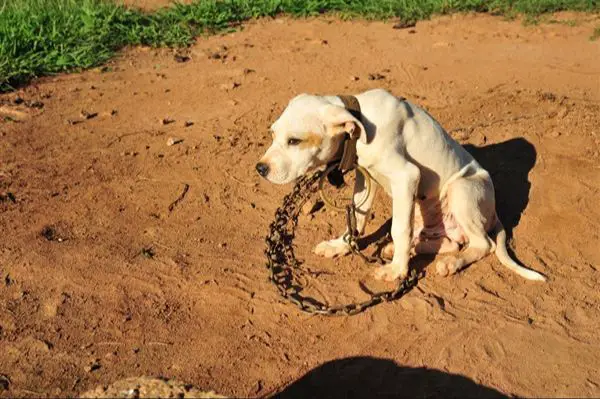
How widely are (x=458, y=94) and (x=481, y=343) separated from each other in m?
3.81

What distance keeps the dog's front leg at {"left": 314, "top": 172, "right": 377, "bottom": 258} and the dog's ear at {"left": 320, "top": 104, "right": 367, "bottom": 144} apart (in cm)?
90

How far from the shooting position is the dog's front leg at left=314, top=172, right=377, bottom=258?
564cm

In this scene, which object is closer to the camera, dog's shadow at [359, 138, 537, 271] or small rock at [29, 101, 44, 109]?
dog's shadow at [359, 138, 537, 271]

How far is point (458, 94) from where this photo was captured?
7.93 metres

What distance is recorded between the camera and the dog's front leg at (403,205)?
504cm

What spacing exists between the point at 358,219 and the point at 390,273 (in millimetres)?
595

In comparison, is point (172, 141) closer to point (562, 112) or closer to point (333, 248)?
point (333, 248)

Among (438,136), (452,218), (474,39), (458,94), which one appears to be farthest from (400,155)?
(474,39)

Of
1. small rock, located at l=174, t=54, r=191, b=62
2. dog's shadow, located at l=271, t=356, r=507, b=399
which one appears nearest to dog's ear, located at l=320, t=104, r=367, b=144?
dog's shadow, located at l=271, t=356, r=507, b=399

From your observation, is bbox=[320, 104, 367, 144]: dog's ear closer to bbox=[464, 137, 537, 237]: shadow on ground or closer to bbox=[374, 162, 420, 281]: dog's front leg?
bbox=[374, 162, 420, 281]: dog's front leg

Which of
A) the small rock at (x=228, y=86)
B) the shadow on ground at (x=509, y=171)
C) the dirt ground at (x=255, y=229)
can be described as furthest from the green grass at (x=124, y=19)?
the shadow on ground at (x=509, y=171)

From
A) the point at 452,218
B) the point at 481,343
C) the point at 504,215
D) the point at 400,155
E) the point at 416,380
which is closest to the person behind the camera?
the point at 416,380

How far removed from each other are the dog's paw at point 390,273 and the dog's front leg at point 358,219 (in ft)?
1.30

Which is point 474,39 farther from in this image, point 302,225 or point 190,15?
point 302,225
